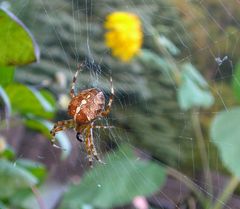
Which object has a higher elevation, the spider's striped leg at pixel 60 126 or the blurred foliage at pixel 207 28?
the blurred foliage at pixel 207 28

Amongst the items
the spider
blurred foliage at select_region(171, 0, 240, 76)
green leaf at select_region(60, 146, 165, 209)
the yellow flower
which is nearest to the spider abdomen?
the spider

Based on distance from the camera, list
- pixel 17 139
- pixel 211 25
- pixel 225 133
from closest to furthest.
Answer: pixel 225 133 → pixel 211 25 → pixel 17 139

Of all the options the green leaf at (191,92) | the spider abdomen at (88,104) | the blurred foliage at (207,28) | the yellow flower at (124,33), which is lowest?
the spider abdomen at (88,104)

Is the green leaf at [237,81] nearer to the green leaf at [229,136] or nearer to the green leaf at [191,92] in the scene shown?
the green leaf at [229,136]

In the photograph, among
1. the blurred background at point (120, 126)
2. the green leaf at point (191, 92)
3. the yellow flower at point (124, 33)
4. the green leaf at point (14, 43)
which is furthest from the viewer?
the yellow flower at point (124, 33)

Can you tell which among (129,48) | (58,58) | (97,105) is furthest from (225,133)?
(58,58)

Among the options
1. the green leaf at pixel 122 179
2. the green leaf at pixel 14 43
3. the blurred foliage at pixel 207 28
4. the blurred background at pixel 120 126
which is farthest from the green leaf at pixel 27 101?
the blurred foliage at pixel 207 28

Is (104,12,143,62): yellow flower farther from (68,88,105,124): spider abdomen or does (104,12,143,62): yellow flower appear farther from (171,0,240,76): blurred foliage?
(68,88,105,124): spider abdomen

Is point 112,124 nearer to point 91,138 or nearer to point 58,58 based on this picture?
point 91,138
